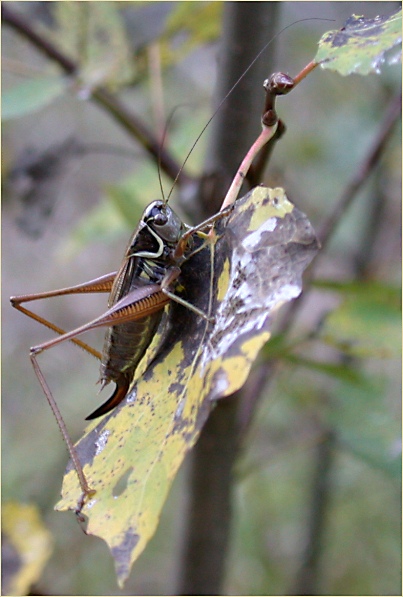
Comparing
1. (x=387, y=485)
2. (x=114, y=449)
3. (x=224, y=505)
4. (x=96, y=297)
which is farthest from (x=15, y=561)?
(x=96, y=297)

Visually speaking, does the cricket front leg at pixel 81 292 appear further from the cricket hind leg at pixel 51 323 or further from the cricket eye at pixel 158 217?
the cricket eye at pixel 158 217

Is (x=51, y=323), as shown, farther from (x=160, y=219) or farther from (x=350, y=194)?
(x=350, y=194)

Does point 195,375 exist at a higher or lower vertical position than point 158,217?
lower

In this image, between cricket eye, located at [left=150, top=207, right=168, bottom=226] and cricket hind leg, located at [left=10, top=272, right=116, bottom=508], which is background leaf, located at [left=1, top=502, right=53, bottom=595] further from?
cricket eye, located at [left=150, top=207, right=168, bottom=226]

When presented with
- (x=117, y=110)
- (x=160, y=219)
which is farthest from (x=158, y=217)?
(x=117, y=110)

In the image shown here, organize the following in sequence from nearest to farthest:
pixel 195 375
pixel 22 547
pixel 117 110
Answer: pixel 195 375
pixel 117 110
pixel 22 547

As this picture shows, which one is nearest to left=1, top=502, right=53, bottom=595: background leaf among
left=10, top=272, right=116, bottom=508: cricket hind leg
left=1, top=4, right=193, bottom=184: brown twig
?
left=10, top=272, right=116, bottom=508: cricket hind leg
